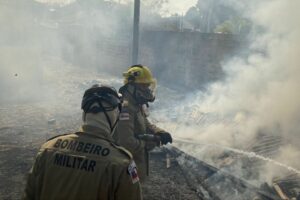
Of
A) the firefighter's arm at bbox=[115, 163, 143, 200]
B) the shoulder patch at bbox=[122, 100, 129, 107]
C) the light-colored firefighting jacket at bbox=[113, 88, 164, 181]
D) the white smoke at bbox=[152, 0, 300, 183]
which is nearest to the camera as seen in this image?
the firefighter's arm at bbox=[115, 163, 143, 200]

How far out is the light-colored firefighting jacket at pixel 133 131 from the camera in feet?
10.6

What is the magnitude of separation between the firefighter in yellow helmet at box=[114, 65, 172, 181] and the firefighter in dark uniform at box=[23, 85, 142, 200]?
133 cm

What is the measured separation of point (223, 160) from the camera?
259 inches

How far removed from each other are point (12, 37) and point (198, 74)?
25.5 ft

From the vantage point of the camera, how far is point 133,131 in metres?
3.32

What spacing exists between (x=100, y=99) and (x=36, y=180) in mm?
565

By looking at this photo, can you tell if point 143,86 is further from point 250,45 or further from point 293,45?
point 250,45

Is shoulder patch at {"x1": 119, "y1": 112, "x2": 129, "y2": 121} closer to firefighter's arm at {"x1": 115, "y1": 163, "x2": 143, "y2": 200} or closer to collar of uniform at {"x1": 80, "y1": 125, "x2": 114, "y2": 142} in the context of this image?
collar of uniform at {"x1": 80, "y1": 125, "x2": 114, "y2": 142}

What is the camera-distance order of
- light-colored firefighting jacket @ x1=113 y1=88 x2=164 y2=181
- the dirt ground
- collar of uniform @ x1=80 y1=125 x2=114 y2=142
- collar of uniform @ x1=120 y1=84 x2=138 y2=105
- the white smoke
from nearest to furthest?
collar of uniform @ x1=80 y1=125 x2=114 y2=142 → light-colored firefighting jacket @ x1=113 y1=88 x2=164 y2=181 → collar of uniform @ x1=120 y1=84 x2=138 y2=105 → the dirt ground → the white smoke

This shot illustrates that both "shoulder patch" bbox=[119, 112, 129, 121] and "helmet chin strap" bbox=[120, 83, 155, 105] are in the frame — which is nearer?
"shoulder patch" bbox=[119, 112, 129, 121]

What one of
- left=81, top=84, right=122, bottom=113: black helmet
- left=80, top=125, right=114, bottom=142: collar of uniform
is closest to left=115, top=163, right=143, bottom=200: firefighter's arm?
left=80, top=125, right=114, bottom=142: collar of uniform

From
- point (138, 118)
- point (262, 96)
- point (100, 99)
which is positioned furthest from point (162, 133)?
point (262, 96)

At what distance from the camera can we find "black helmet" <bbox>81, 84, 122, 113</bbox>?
185cm

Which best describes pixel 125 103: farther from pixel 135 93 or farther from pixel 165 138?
pixel 165 138
